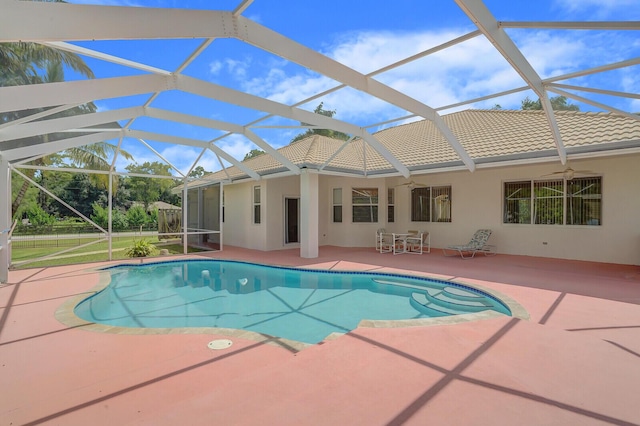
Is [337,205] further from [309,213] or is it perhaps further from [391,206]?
[309,213]

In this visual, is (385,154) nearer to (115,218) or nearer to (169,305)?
(169,305)

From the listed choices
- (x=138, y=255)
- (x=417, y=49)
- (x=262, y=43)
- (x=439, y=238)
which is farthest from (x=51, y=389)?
(x=439, y=238)

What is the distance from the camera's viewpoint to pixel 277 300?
767cm

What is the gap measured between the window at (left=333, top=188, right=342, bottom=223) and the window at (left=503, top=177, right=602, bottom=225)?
6882 millimetres

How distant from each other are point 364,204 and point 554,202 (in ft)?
24.1

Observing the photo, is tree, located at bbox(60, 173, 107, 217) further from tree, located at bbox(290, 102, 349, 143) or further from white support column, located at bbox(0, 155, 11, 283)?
white support column, located at bbox(0, 155, 11, 283)

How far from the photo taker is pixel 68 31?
343cm

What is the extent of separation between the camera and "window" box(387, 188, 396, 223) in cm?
1554

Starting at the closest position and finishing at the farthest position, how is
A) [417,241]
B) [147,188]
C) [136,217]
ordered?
[417,241]
[136,217]
[147,188]

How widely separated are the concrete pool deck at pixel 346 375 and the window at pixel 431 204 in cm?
858

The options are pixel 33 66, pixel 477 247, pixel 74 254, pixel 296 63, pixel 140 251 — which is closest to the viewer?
pixel 296 63

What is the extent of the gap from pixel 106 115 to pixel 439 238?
12.8m

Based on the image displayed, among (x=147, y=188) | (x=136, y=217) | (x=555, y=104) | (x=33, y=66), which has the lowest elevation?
(x=136, y=217)

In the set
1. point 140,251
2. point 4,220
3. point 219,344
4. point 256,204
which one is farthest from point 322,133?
point 219,344
